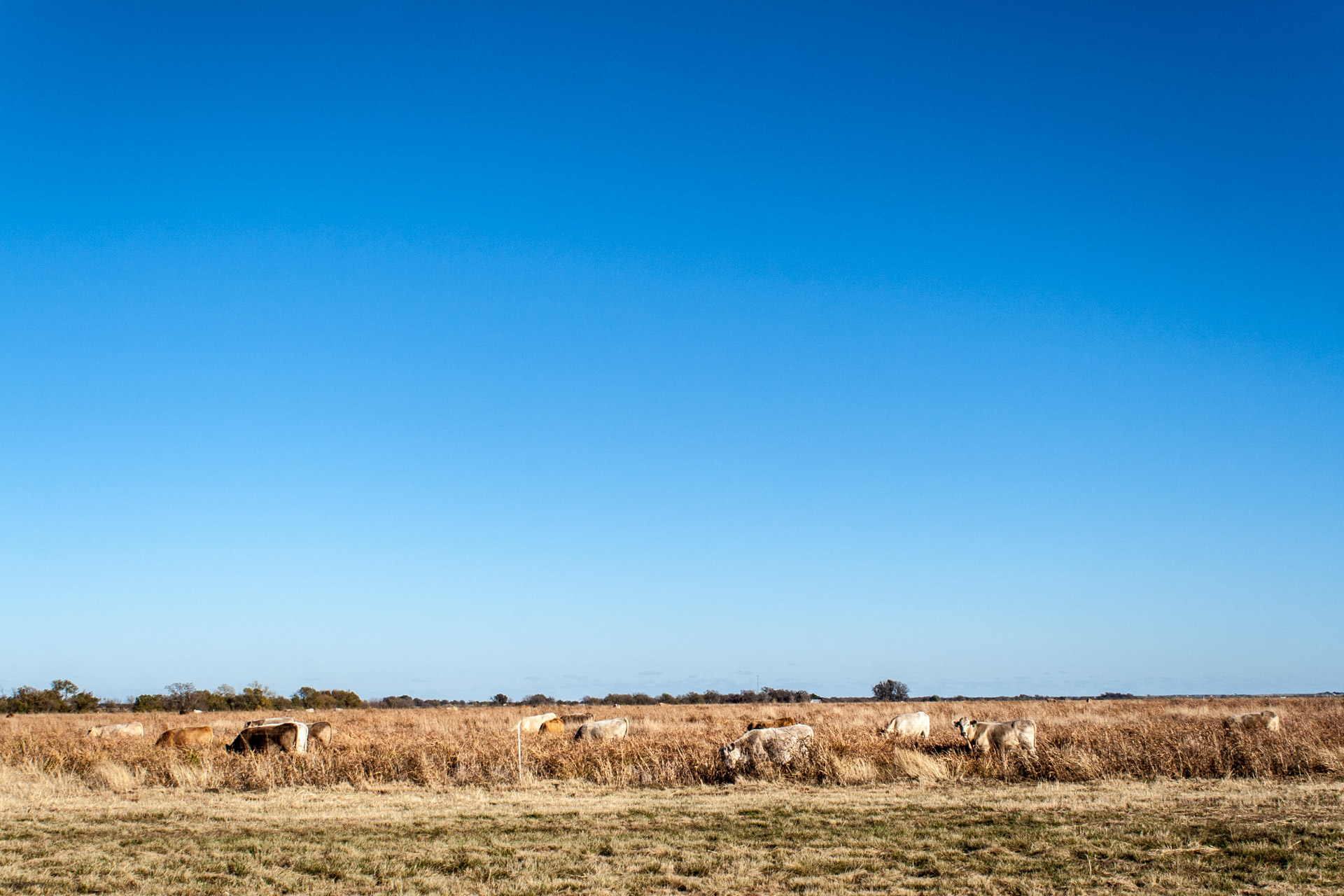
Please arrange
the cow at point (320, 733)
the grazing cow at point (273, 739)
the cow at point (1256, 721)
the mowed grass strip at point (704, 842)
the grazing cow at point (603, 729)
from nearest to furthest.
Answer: the mowed grass strip at point (704, 842) → the grazing cow at point (273, 739) → the cow at point (1256, 721) → the cow at point (320, 733) → the grazing cow at point (603, 729)

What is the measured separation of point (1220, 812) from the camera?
11430 millimetres

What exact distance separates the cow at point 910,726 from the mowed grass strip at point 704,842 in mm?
10037

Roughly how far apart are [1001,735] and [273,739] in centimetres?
1701

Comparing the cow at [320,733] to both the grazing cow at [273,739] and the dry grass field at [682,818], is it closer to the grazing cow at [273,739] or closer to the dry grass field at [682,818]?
the grazing cow at [273,739]

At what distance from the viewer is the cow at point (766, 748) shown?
17.1 m

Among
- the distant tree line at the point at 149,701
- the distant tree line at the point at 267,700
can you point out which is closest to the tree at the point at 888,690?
the distant tree line at the point at 267,700

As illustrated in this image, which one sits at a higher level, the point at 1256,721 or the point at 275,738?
the point at 275,738

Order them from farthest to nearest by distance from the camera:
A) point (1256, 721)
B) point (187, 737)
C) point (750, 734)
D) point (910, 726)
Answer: point (187, 737), point (910, 726), point (1256, 721), point (750, 734)

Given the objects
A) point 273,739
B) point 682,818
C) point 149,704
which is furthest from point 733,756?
point 149,704

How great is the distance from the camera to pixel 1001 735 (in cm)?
2020

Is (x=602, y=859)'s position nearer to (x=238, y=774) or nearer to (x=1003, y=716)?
(x=238, y=774)

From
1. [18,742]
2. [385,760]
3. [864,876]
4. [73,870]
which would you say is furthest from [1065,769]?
[18,742]

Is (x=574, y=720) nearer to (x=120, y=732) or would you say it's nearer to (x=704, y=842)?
(x=120, y=732)

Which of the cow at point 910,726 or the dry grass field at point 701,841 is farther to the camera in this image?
the cow at point 910,726
